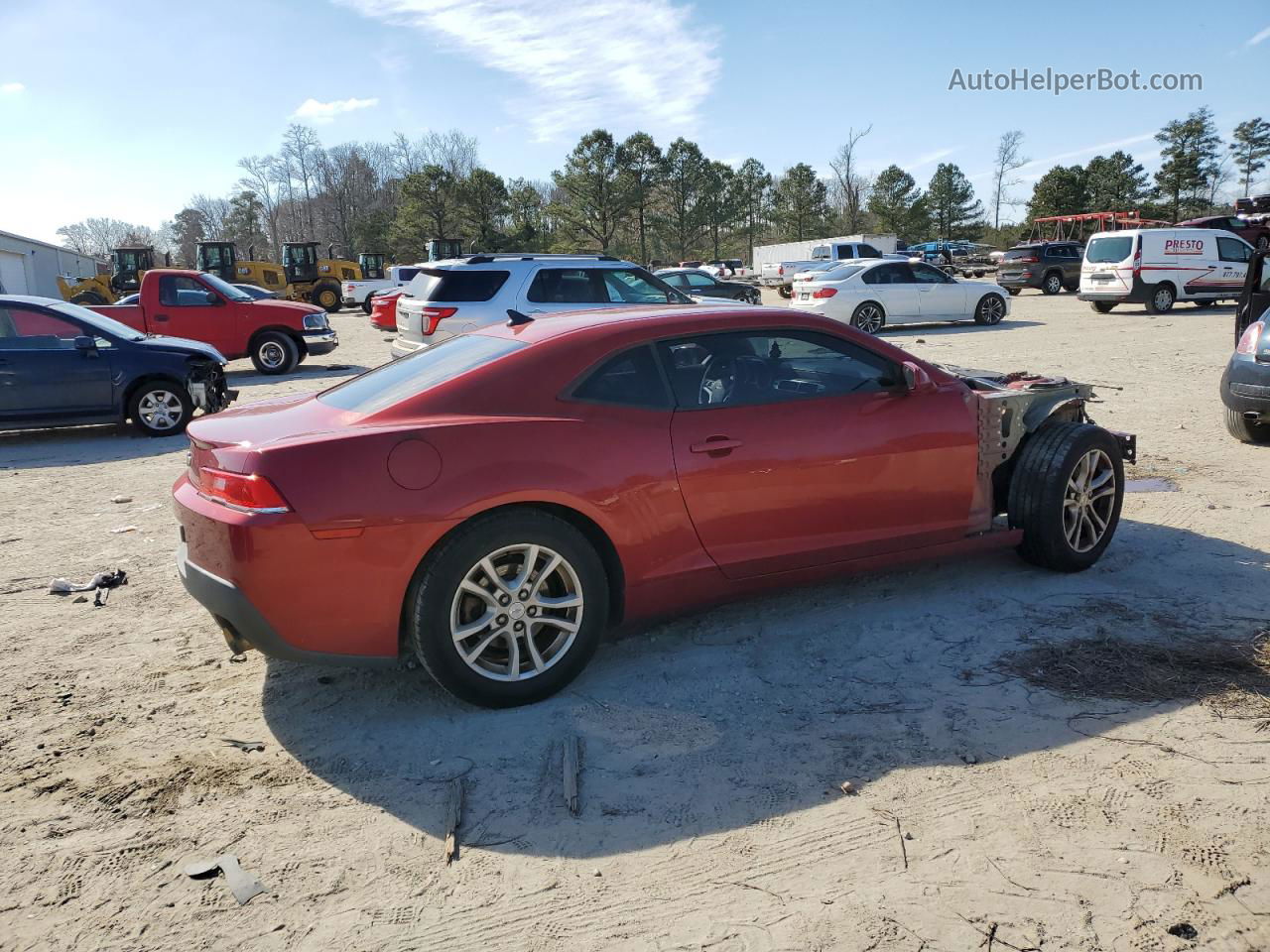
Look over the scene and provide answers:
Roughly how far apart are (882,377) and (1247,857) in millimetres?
2469

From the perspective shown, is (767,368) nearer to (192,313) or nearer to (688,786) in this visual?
(688,786)

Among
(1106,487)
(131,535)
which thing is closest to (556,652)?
(1106,487)

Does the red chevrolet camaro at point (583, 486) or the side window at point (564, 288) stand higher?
the side window at point (564, 288)

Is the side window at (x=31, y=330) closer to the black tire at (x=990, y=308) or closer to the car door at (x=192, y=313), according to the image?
the car door at (x=192, y=313)

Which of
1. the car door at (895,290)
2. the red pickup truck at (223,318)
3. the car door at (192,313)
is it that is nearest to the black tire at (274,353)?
the red pickup truck at (223,318)

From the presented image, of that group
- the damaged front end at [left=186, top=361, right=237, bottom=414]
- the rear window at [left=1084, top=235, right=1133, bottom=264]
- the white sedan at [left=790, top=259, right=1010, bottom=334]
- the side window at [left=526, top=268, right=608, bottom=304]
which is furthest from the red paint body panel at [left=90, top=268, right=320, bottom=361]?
the rear window at [left=1084, top=235, right=1133, bottom=264]

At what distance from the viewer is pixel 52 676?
13.2 feet

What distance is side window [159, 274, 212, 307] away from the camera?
592 inches

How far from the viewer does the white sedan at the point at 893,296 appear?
1859 centimetres

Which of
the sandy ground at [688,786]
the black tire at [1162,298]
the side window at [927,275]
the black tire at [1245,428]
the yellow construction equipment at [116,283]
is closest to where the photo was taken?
the sandy ground at [688,786]

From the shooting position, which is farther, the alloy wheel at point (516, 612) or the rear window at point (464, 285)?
the rear window at point (464, 285)

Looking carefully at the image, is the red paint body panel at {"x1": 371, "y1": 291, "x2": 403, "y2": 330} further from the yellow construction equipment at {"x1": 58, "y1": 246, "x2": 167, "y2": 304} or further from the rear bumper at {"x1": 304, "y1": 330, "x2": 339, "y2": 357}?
the yellow construction equipment at {"x1": 58, "y1": 246, "x2": 167, "y2": 304}

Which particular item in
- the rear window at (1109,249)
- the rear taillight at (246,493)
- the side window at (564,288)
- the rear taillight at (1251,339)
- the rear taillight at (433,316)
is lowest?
the rear taillight at (246,493)

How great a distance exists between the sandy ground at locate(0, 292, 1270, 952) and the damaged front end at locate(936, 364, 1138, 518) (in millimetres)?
566
